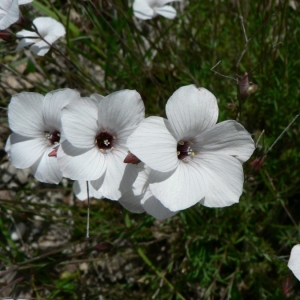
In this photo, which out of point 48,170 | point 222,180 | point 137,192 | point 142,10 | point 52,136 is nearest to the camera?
point 222,180

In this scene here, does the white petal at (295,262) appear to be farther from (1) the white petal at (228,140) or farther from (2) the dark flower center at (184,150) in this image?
(2) the dark flower center at (184,150)

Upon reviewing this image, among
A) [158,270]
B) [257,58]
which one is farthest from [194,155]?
[257,58]

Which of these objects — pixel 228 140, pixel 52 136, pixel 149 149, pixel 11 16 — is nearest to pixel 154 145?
pixel 149 149

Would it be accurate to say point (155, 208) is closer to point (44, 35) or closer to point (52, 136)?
point (52, 136)

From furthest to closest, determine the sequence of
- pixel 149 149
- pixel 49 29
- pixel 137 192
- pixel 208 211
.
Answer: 1. pixel 208 211
2. pixel 49 29
3. pixel 137 192
4. pixel 149 149

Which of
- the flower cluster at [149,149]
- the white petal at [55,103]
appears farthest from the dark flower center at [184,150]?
the white petal at [55,103]

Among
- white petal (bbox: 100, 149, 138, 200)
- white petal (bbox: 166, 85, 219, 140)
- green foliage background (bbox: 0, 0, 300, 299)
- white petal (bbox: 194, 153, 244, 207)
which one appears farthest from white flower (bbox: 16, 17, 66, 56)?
white petal (bbox: 194, 153, 244, 207)

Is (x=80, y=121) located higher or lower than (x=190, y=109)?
lower

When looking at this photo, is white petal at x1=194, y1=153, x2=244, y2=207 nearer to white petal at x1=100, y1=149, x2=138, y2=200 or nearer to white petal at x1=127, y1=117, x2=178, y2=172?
white petal at x1=127, y1=117, x2=178, y2=172
